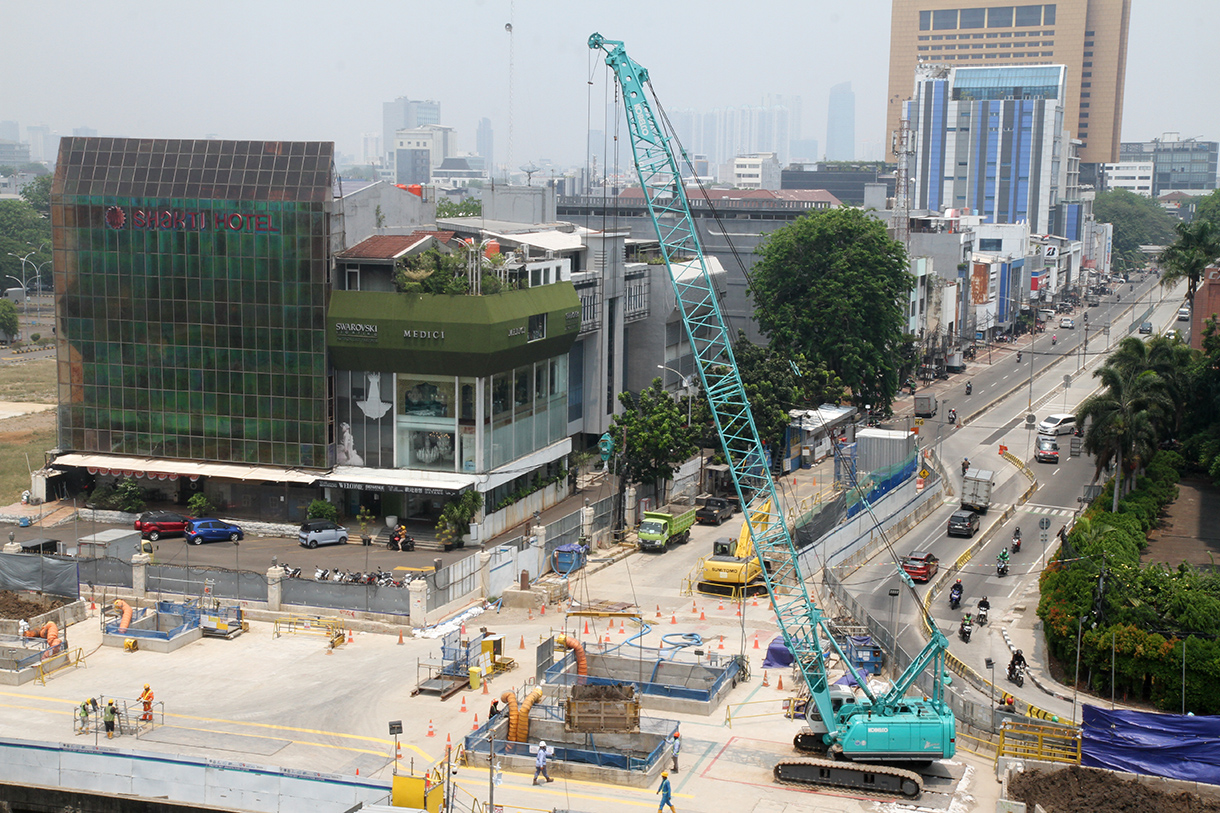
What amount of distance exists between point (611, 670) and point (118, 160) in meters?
41.7

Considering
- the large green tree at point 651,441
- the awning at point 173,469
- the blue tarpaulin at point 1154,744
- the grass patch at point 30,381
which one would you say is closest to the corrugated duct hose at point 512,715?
the blue tarpaulin at point 1154,744

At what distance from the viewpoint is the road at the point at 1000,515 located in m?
59.6

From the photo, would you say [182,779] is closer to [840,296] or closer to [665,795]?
[665,795]

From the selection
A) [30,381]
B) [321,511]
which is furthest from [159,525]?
[30,381]

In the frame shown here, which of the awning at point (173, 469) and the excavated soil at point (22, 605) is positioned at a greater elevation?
the awning at point (173, 469)

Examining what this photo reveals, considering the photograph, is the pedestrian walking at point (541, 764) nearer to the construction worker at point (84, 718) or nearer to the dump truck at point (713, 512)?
the construction worker at point (84, 718)

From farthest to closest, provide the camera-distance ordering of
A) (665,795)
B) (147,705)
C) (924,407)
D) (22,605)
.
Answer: (924,407) < (22,605) < (147,705) < (665,795)

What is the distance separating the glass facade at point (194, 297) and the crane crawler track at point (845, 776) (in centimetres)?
3653

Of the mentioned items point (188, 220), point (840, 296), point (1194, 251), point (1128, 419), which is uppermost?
point (188, 220)

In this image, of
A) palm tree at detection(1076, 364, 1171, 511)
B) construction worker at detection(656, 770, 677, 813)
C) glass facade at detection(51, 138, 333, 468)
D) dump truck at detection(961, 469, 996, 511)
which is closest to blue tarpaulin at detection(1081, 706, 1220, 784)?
construction worker at detection(656, 770, 677, 813)

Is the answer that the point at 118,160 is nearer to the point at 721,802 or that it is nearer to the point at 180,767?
the point at 180,767

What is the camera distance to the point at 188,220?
6988 cm

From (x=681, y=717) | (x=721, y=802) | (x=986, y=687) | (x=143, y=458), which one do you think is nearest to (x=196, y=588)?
(x=143, y=458)

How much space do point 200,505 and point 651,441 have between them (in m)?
24.7
